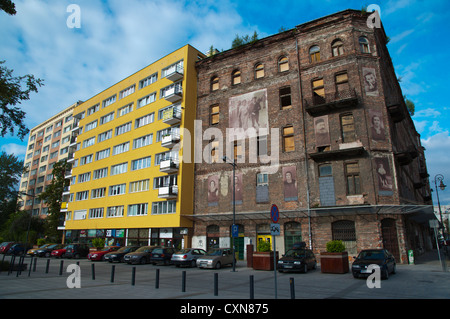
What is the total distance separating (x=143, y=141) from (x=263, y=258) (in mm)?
24666

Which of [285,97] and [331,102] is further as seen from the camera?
[285,97]

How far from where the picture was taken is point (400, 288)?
11.8m

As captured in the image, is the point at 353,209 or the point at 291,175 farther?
the point at 291,175

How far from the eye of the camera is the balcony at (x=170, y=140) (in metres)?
33.2

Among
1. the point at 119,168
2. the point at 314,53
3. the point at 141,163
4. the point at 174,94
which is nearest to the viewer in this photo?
the point at 314,53

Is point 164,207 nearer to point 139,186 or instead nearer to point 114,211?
point 139,186

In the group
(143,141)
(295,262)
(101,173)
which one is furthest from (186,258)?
(101,173)

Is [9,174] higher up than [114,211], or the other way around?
[9,174]

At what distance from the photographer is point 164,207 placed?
1292 inches

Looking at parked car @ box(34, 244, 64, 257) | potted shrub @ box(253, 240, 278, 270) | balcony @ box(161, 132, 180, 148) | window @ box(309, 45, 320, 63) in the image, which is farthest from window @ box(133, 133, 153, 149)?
potted shrub @ box(253, 240, 278, 270)
